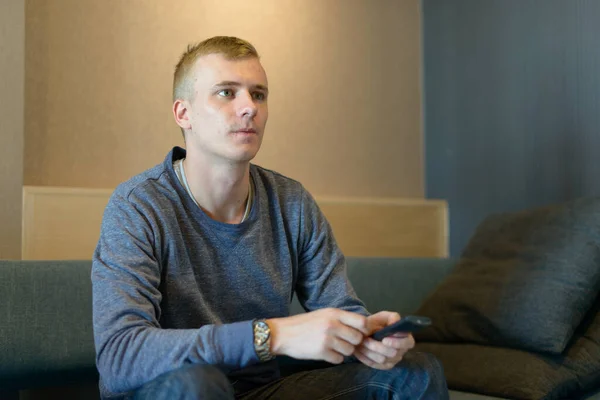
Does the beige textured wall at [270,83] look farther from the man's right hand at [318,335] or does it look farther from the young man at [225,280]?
the man's right hand at [318,335]

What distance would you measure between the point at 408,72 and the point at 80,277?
6.11ft

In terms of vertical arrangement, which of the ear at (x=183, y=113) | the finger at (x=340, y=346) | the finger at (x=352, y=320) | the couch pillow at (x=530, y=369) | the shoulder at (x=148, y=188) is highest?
the ear at (x=183, y=113)

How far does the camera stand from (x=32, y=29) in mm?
2354

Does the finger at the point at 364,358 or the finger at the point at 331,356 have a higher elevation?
the finger at the point at 331,356

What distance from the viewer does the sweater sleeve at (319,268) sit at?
177 centimetres

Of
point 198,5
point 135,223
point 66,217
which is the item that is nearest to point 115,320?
point 135,223

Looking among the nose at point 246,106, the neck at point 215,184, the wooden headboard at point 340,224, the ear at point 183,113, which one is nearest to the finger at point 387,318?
the neck at point 215,184

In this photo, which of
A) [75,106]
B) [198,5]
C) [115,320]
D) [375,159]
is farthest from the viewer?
[375,159]

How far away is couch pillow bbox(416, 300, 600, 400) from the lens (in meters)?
1.96

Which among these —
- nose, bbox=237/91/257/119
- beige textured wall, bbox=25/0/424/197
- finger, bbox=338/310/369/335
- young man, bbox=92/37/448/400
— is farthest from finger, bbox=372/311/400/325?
beige textured wall, bbox=25/0/424/197

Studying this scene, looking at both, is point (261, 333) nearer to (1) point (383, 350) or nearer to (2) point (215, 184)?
(1) point (383, 350)

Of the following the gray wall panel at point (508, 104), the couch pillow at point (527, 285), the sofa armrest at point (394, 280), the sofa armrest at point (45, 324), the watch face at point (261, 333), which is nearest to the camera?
the watch face at point (261, 333)

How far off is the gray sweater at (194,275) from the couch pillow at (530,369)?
0.52m

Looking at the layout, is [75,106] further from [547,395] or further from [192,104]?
[547,395]
